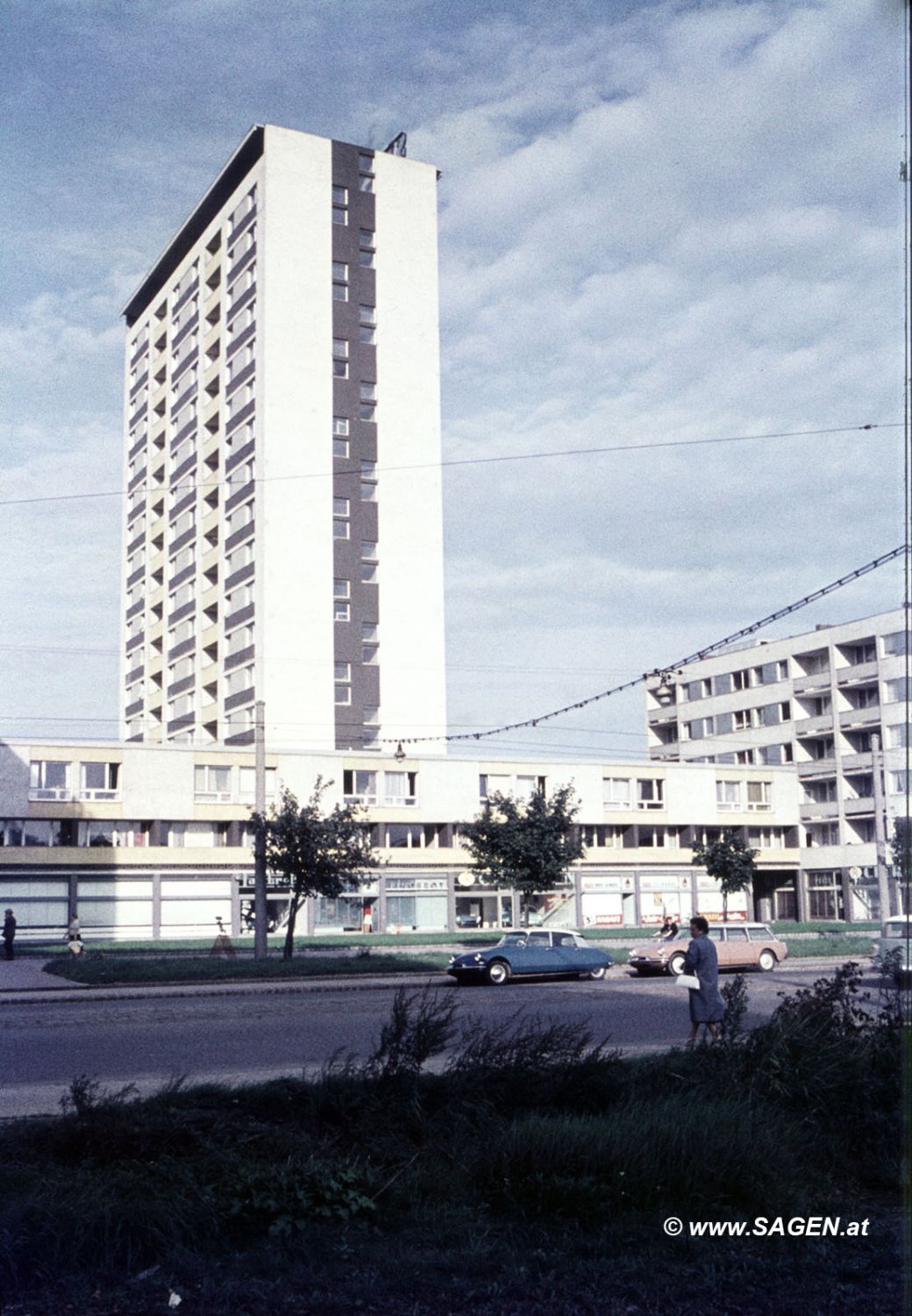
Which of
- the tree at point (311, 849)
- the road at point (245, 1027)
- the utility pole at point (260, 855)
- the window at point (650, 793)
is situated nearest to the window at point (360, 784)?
the window at point (650, 793)

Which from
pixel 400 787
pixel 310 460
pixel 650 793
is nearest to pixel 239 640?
pixel 310 460

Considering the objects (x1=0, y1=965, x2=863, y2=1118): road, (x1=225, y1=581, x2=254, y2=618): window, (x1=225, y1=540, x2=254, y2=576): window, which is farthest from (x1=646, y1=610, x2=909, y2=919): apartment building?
(x1=0, y1=965, x2=863, y2=1118): road

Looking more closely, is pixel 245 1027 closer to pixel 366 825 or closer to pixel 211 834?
pixel 366 825

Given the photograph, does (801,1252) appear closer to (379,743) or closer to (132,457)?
(379,743)

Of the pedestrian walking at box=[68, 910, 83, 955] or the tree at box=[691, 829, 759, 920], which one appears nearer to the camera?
the pedestrian walking at box=[68, 910, 83, 955]

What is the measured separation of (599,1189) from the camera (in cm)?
668

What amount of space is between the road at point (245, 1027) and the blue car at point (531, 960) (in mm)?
2343

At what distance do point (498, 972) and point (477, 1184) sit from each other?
26.0m

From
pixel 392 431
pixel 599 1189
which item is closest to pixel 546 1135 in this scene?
pixel 599 1189

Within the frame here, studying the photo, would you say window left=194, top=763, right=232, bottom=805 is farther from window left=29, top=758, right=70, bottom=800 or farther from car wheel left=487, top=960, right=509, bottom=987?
car wheel left=487, top=960, right=509, bottom=987

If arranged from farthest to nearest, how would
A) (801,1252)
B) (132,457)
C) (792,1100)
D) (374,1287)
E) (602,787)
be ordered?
(132,457) < (602,787) < (792,1100) < (801,1252) < (374,1287)

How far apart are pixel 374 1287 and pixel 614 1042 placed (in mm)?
11414

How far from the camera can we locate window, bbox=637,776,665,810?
250 ft

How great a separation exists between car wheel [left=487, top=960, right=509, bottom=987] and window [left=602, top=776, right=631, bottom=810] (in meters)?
42.2
